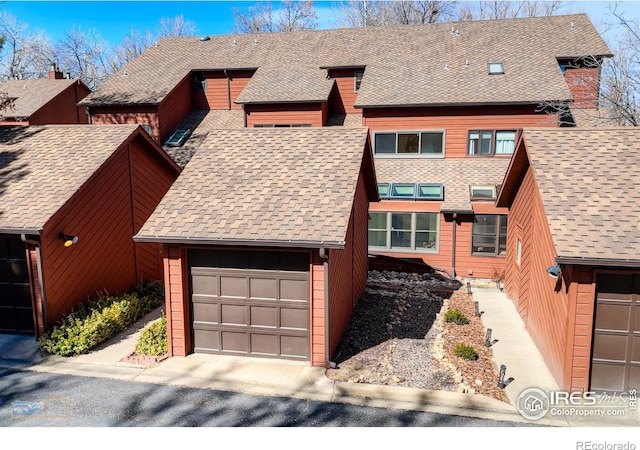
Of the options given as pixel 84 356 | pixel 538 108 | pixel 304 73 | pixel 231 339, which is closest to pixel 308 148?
pixel 231 339

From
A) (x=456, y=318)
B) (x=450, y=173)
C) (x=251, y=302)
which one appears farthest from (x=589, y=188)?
(x=450, y=173)

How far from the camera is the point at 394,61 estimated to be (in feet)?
77.7

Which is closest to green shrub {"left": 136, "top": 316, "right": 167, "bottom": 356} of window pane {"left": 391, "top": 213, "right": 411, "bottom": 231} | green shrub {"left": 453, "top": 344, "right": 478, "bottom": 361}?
green shrub {"left": 453, "top": 344, "right": 478, "bottom": 361}

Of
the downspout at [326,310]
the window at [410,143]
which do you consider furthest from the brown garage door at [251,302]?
the window at [410,143]

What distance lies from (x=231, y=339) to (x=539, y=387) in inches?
249

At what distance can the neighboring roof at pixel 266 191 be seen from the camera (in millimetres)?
9398

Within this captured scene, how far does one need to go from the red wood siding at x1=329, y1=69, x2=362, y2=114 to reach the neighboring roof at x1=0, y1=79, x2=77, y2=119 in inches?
663

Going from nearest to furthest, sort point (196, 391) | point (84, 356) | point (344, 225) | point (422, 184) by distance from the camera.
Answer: point (196, 391) < point (344, 225) < point (84, 356) < point (422, 184)

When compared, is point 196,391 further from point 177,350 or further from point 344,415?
point 344,415

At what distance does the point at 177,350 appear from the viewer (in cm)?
1024

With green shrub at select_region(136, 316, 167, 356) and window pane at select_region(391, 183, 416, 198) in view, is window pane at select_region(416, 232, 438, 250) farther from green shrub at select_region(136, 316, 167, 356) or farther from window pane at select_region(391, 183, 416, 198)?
green shrub at select_region(136, 316, 167, 356)

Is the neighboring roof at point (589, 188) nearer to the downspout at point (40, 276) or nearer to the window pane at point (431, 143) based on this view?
the window pane at point (431, 143)

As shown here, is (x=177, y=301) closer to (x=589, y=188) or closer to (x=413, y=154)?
(x=589, y=188)

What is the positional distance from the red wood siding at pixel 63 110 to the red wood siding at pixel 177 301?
2112 centimetres
